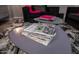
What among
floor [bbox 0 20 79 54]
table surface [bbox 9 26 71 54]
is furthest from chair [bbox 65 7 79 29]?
table surface [bbox 9 26 71 54]

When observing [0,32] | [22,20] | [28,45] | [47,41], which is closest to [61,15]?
[22,20]

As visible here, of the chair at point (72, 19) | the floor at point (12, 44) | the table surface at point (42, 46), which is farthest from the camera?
the chair at point (72, 19)

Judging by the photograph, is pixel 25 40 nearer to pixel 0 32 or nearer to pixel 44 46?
pixel 44 46

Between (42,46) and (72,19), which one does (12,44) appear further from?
(72,19)

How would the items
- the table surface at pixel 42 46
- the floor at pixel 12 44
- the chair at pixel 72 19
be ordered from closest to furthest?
the table surface at pixel 42 46 → the floor at pixel 12 44 → the chair at pixel 72 19

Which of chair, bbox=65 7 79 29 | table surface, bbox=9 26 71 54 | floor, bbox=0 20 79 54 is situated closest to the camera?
table surface, bbox=9 26 71 54

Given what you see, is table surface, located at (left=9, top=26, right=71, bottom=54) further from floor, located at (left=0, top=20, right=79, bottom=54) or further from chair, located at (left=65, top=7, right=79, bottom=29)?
chair, located at (left=65, top=7, right=79, bottom=29)

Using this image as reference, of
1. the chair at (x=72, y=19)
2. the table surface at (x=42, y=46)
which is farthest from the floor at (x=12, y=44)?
the chair at (x=72, y=19)

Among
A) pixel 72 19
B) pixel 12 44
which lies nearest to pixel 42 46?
pixel 12 44

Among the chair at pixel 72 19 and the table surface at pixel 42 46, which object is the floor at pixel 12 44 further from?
the chair at pixel 72 19
